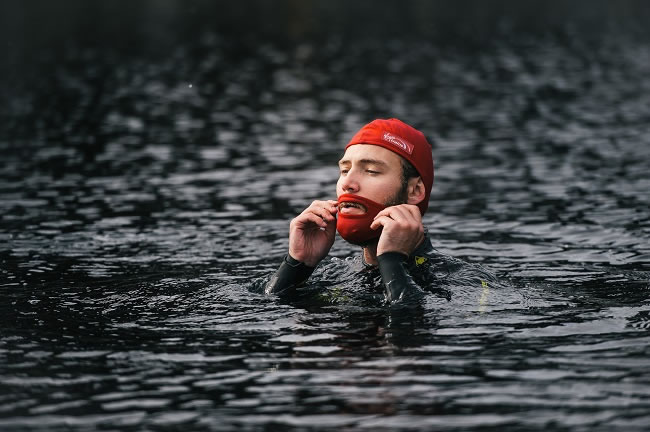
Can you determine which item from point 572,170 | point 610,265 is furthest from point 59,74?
point 610,265

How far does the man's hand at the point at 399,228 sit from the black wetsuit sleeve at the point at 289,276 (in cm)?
104

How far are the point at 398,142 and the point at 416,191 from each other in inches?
20.7

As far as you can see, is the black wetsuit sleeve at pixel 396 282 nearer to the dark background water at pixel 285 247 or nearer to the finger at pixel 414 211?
the dark background water at pixel 285 247

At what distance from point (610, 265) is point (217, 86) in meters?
29.2

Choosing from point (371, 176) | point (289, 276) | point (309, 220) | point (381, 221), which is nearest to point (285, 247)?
point (289, 276)

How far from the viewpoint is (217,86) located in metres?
41.2

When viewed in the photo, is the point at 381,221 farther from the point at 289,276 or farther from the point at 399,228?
the point at 289,276

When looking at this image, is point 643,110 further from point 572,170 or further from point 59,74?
point 59,74

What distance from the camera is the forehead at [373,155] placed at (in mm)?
10891

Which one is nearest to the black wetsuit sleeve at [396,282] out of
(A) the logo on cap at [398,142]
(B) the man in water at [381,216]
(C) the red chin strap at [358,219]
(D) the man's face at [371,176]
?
(B) the man in water at [381,216]

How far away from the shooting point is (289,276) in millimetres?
11328

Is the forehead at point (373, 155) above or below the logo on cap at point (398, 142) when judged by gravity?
below

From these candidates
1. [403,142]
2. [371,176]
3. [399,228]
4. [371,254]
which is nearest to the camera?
[399,228]

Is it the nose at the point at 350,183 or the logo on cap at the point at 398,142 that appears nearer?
the nose at the point at 350,183
